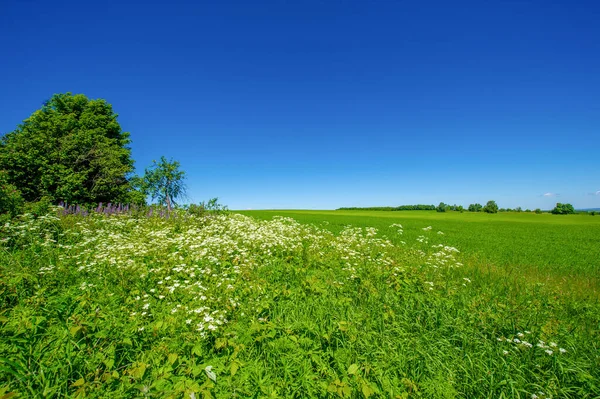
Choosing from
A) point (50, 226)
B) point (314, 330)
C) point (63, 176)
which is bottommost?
point (314, 330)

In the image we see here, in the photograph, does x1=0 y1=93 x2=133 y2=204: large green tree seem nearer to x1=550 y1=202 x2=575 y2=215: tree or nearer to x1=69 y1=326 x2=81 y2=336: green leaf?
x1=69 y1=326 x2=81 y2=336: green leaf

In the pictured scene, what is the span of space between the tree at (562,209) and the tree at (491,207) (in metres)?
11.2

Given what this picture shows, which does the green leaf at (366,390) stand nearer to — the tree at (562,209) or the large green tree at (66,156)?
the large green tree at (66,156)

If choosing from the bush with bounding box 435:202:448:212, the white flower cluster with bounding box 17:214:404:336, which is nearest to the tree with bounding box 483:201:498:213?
the bush with bounding box 435:202:448:212

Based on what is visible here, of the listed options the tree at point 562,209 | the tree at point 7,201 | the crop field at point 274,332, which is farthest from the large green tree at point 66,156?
the tree at point 562,209

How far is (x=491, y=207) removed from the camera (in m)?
64.8

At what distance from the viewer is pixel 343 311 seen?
4.36m


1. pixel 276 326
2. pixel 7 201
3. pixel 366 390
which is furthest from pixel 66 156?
pixel 366 390

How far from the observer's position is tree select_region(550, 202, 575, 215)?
57.2 m

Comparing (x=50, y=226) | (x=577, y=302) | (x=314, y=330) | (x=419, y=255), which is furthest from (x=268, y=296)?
(x=50, y=226)

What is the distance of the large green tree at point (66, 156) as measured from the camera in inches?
700

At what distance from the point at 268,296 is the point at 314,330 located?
117 cm

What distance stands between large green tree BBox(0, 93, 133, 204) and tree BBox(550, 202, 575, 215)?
86003 millimetres

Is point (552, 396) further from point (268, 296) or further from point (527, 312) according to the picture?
point (268, 296)
